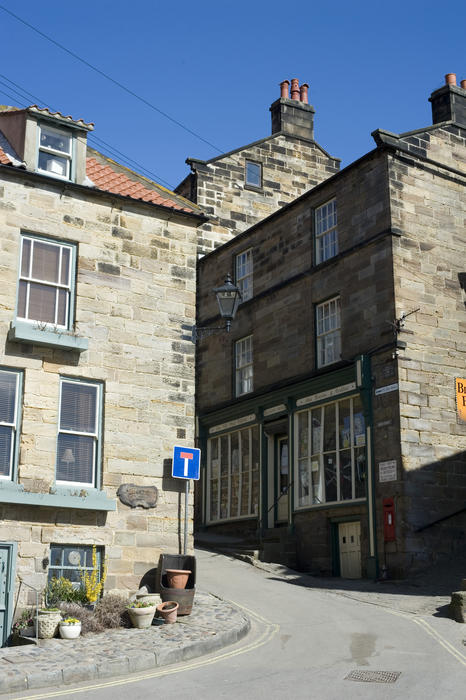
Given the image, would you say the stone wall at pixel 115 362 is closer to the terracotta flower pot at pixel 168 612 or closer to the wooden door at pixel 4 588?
the wooden door at pixel 4 588

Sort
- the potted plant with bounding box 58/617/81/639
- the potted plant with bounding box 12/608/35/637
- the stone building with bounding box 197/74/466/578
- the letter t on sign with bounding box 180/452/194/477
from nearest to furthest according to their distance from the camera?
1. the potted plant with bounding box 58/617/81/639
2. the potted plant with bounding box 12/608/35/637
3. the letter t on sign with bounding box 180/452/194/477
4. the stone building with bounding box 197/74/466/578

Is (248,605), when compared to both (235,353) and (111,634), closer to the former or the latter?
(111,634)

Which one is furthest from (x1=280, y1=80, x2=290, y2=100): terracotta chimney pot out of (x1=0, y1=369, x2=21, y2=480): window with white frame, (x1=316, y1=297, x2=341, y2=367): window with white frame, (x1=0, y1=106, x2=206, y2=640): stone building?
(x1=0, y1=369, x2=21, y2=480): window with white frame

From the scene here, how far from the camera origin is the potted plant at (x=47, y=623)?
1276cm

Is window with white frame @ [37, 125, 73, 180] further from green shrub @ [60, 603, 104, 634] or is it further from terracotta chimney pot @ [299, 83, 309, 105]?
terracotta chimney pot @ [299, 83, 309, 105]

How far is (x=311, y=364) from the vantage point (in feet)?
76.8

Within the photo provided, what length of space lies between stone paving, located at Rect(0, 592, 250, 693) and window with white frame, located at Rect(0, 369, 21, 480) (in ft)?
10.3

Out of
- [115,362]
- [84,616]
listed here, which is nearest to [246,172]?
[115,362]

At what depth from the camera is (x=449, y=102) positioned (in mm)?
24391

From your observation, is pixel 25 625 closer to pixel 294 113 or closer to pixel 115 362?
pixel 115 362

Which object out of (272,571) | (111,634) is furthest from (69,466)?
(272,571)

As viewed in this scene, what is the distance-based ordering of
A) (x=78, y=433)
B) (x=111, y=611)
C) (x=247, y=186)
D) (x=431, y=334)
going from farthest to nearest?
1. (x=247, y=186)
2. (x=431, y=334)
3. (x=78, y=433)
4. (x=111, y=611)

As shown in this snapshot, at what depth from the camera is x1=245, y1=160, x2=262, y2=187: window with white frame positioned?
32062mm

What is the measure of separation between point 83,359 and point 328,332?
934cm
